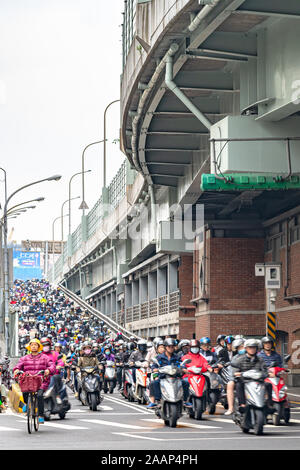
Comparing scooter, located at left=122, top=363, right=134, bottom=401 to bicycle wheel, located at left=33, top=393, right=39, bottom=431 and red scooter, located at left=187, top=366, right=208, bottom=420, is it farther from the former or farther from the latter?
bicycle wheel, located at left=33, top=393, right=39, bottom=431

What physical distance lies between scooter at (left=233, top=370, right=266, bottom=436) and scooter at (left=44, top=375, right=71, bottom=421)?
5.22 metres

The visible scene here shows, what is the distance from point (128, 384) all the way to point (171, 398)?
10908 millimetres

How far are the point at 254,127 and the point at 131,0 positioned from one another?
11.5 metres

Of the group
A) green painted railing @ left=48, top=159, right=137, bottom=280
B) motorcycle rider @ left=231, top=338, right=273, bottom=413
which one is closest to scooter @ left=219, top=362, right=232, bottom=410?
motorcycle rider @ left=231, top=338, right=273, bottom=413

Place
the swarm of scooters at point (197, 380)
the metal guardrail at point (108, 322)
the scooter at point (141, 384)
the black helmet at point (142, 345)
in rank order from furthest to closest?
the metal guardrail at point (108, 322) → the black helmet at point (142, 345) → the scooter at point (141, 384) → the swarm of scooters at point (197, 380)

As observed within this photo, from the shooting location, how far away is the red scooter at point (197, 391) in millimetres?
21609

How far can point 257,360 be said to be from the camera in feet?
61.1

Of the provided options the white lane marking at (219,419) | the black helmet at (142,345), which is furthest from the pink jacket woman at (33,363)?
the black helmet at (142,345)

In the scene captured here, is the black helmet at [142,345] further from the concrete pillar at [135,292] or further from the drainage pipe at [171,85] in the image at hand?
the concrete pillar at [135,292]

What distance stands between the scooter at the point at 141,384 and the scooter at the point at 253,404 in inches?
327

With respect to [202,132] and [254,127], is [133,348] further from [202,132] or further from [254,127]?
[254,127]

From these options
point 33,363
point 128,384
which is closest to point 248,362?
point 33,363

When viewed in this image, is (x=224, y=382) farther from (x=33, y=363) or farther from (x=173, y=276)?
(x=173, y=276)

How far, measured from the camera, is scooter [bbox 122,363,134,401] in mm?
29781
